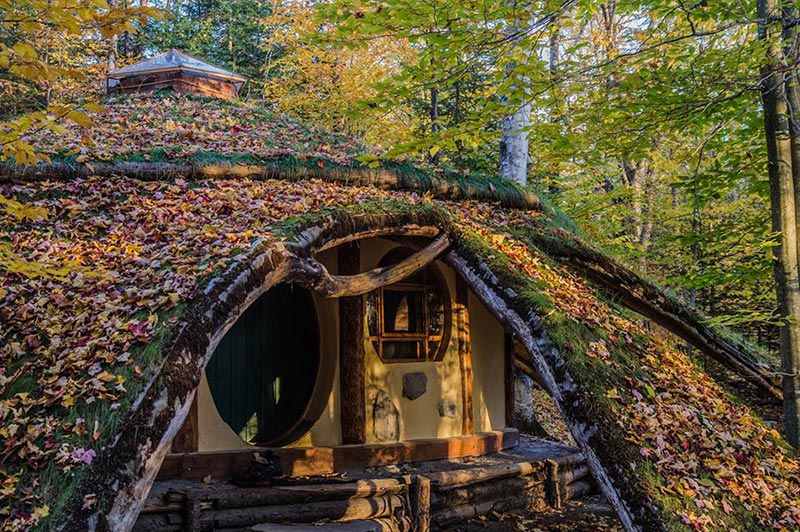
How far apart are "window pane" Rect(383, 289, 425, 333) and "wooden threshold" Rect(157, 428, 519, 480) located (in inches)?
54.7

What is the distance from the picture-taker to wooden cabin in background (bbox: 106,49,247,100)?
10.7m

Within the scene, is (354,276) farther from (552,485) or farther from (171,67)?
(171,67)

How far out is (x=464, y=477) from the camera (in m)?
7.52

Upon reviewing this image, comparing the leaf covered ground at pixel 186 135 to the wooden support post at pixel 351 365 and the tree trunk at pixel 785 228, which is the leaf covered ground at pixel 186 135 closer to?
the wooden support post at pixel 351 365

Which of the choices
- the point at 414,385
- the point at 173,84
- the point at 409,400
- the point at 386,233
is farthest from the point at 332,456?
the point at 173,84

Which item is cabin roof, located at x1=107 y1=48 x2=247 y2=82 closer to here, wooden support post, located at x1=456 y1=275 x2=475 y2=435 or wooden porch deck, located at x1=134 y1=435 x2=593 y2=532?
wooden support post, located at x1=456 y1=275 x2=475 y2=435

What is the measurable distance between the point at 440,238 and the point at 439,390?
243 cm

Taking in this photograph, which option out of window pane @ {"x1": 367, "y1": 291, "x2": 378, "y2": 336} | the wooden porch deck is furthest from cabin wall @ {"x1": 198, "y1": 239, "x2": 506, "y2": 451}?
the wooden porch deck

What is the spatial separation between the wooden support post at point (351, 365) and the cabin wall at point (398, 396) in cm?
10

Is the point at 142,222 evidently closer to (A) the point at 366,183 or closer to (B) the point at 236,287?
(B) the point at 236,287

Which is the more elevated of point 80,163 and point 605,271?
point 80,163

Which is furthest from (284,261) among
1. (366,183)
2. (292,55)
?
(292,55)

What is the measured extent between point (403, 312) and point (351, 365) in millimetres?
1179

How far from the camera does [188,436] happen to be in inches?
252
